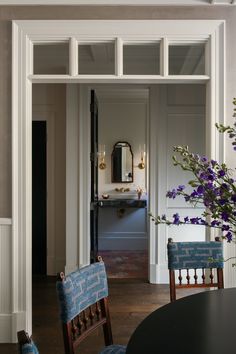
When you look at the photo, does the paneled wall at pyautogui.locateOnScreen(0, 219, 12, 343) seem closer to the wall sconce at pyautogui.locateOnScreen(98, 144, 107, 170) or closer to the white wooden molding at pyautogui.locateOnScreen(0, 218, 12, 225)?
the white wooden molding at pyautogui.locateOnScreen(0, 218, 12, 225)

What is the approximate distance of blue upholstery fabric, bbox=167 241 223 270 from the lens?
2.12 m

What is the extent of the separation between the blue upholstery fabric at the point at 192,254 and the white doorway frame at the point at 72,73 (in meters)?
0.96

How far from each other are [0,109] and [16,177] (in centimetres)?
58

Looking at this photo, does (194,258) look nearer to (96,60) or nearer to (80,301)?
(80,301)

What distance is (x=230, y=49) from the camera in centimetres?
286

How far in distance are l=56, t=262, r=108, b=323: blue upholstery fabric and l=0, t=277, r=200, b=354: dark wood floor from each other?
4.14 ft

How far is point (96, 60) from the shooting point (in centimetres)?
443

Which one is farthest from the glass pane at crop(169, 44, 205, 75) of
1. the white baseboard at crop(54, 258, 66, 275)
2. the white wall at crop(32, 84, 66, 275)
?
the white baseboard at crop(54, 258, 66, 275)

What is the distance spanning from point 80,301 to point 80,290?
0.05 metres

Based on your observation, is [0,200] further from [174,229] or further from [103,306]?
[174,229]

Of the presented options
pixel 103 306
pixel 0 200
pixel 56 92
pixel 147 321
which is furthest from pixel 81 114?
pixel 147 321

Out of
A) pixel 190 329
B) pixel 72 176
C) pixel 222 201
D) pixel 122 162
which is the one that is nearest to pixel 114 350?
pixel 190 329

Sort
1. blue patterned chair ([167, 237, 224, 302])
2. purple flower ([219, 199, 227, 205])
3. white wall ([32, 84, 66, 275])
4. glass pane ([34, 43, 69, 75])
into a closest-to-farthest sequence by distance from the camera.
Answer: purple flower ([219, 199, 227, 205]), blue patterned chair ([167, 237, 224, 302]), glass pane ([34, 43, 69, 75]), white wall ([32, 84, 66, 275])

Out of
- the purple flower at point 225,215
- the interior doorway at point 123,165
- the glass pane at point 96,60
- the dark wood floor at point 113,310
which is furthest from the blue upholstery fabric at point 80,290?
the interior doorway at point 123,165
